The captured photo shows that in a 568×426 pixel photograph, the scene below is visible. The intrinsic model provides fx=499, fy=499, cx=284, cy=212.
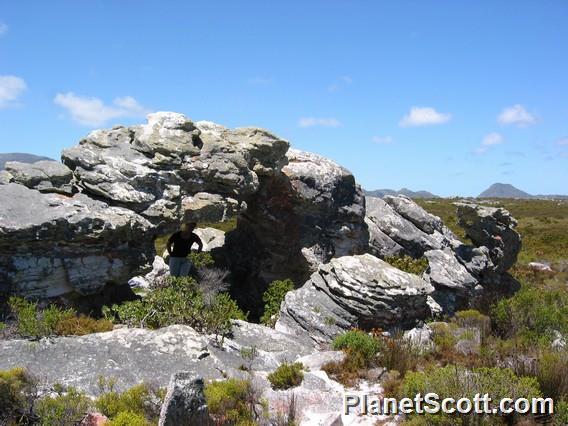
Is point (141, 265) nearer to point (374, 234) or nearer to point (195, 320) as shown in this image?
point (195, 320)

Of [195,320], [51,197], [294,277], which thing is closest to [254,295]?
[294,277]

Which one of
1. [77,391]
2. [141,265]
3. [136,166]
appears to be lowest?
[77,391]

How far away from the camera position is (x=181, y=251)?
17.5 meters

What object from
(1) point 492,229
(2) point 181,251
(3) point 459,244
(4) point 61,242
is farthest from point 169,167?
(1) point 492,229

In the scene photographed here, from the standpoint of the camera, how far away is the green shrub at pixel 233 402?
337 inches

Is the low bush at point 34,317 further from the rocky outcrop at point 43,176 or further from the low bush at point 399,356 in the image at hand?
the low bush at point 399,356

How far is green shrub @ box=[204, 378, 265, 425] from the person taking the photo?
8.56 m

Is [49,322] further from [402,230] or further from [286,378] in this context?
[402,230]

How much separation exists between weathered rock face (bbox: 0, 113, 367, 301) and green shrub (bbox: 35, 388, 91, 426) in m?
5.48

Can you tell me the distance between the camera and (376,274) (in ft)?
52.0

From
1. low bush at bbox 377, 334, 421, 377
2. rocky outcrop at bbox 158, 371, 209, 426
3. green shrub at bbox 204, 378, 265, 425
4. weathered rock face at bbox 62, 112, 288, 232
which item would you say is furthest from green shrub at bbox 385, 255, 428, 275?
rocky outcrop at bbox 158, 371, 209, 426

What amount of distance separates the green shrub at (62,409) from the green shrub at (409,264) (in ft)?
43.4

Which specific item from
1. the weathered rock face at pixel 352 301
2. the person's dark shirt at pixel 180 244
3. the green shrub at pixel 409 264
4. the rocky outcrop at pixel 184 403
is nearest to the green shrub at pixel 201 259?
the person's dark shirt at pixel 180 244

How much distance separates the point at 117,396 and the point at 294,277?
11287 millimetres
